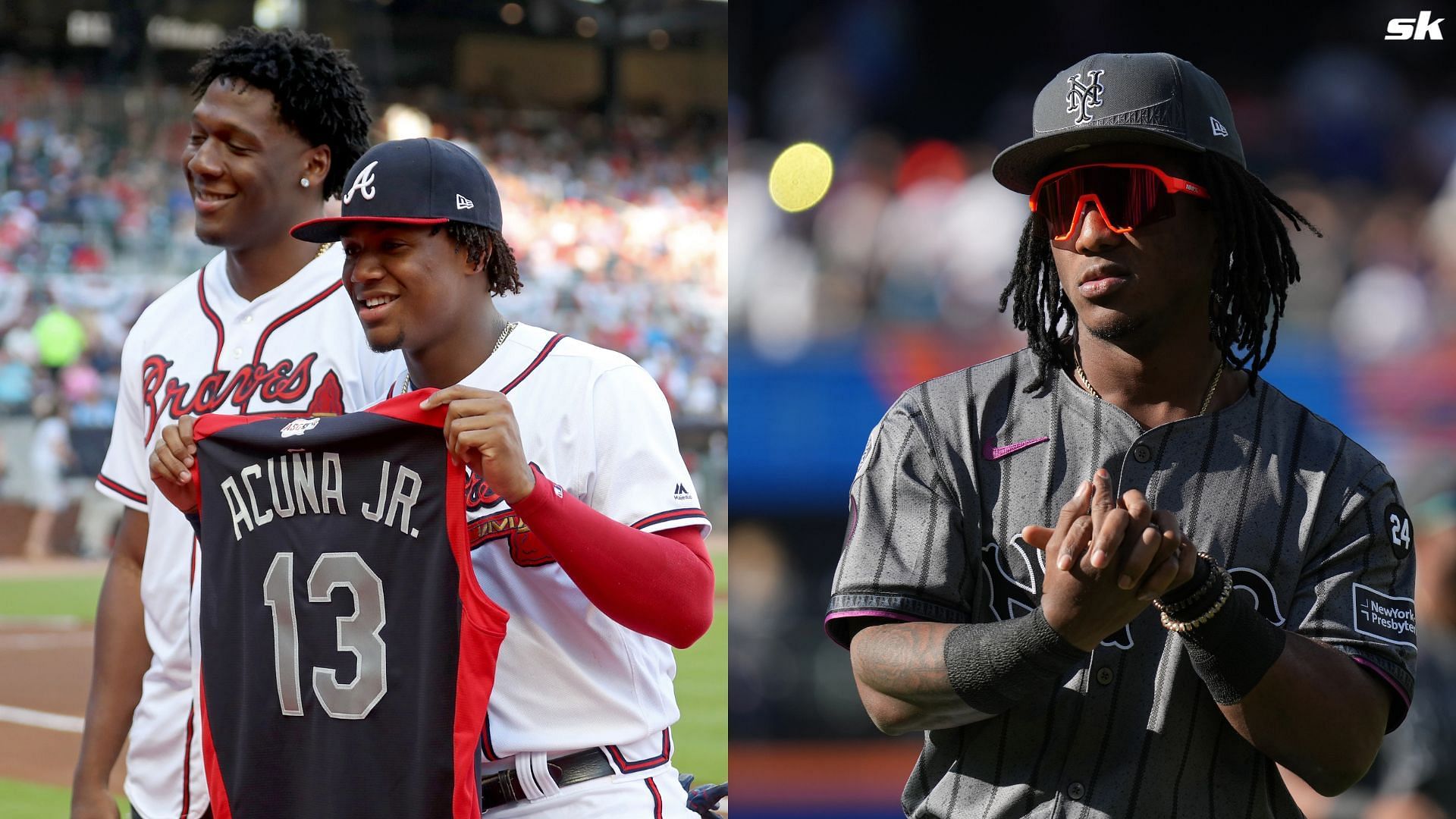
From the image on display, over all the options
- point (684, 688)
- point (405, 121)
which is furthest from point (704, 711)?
point (405, 121)

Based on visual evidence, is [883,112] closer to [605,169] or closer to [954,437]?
[954,437]

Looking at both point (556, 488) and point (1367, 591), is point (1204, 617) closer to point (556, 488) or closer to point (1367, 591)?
point (1367, 591)

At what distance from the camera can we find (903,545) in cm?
173

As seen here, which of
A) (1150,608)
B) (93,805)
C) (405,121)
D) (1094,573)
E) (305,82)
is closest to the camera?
(1094,573)

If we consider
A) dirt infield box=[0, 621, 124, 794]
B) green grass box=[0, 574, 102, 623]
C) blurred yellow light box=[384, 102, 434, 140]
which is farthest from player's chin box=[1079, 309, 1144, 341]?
blurred yellow light box=[384, 102, 434, 140]

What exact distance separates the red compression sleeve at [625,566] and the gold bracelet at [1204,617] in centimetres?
72

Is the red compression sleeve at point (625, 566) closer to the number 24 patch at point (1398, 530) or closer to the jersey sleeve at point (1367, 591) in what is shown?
the jersey sleeve at point (1367, 591)

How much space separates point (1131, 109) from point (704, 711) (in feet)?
27.4

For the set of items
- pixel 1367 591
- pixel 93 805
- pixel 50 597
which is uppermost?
pixel 1367 591

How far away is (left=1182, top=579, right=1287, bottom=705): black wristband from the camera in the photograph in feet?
5.07

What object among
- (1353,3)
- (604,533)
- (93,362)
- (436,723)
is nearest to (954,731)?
(604,533)

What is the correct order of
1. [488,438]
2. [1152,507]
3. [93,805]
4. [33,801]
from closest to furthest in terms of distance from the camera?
[1152,507], [488,438], [93,805], [33,801]

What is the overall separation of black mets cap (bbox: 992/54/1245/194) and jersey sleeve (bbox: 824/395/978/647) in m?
0.39

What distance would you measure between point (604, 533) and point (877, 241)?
2.60m
